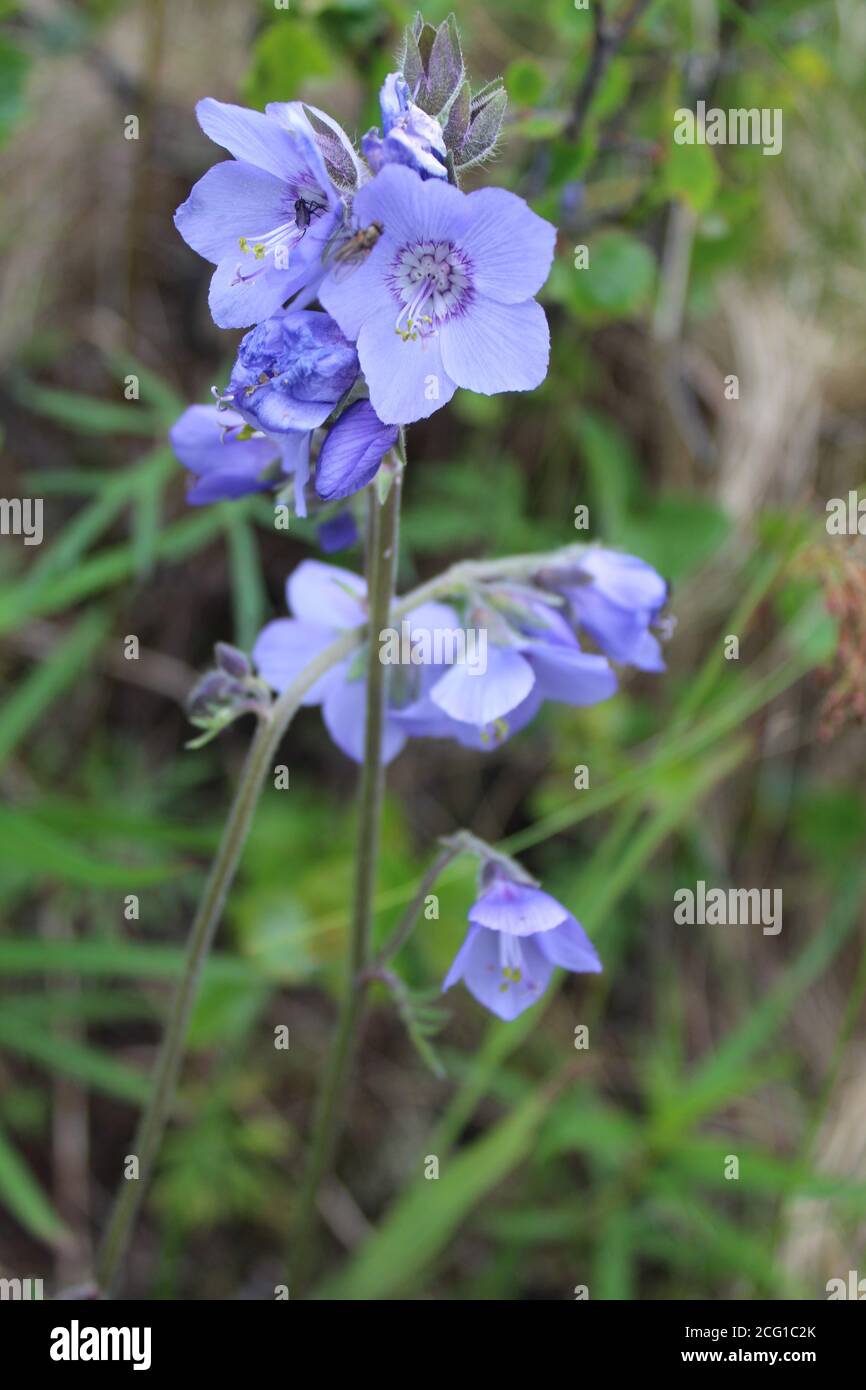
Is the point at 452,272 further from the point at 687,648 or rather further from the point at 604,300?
the point at 687,648

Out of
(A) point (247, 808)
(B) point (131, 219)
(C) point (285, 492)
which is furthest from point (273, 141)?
(B) point (131, 219)

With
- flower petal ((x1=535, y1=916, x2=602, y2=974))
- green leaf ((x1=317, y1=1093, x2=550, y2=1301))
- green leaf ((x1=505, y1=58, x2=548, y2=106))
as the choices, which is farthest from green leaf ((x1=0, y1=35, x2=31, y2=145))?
green leaf ((x1=317, y1=1093, x2=550, y2=1301))

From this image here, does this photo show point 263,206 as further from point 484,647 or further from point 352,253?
point 484,647

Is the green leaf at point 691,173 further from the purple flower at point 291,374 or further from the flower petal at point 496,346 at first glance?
the purple flower at point 291,374

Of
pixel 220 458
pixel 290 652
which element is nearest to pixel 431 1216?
pixel 290 652

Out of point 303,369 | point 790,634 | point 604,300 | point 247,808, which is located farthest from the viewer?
point 790,634

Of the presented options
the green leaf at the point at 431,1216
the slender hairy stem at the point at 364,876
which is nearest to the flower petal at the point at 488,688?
the slender hairy stem at the point at 364,876
